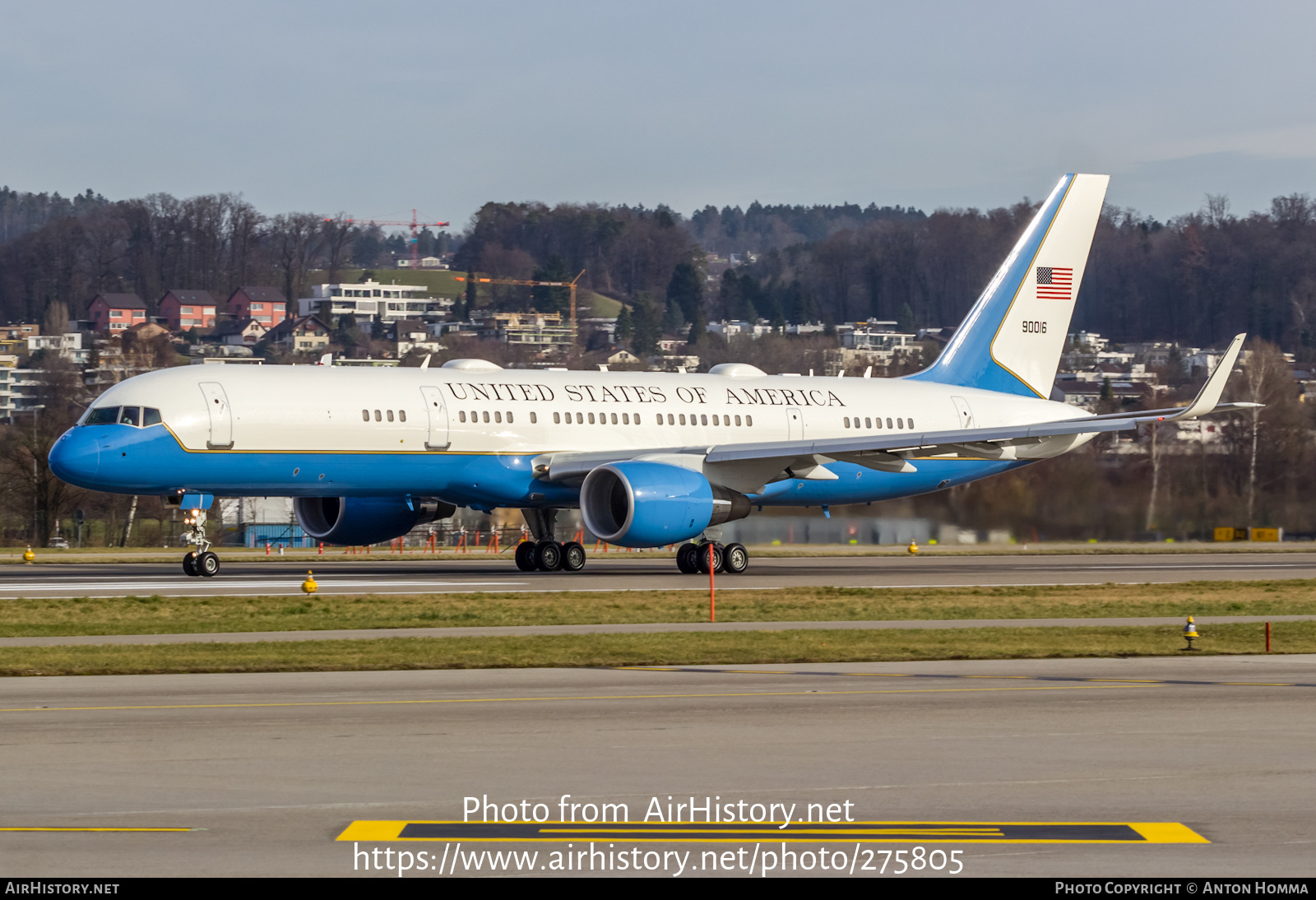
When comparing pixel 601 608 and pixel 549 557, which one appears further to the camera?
pixel 549 557

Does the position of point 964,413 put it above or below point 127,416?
above

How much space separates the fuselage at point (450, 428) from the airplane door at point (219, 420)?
2cm

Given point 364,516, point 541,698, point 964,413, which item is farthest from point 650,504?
point 541,698

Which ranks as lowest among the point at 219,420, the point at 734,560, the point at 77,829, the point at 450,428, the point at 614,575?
the point at 614,575

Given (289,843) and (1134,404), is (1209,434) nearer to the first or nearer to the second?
(1134,404)

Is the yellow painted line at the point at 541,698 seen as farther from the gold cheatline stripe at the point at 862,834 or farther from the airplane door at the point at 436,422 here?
the airplane door at the point at 436,422

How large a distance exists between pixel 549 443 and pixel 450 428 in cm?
278

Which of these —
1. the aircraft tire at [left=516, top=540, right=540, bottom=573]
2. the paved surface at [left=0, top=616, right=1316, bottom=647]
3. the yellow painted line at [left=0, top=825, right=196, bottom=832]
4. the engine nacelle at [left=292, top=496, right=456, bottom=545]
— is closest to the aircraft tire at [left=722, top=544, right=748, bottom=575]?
the aircraft tire at [left=516, top=540, right=540, bottom=573]

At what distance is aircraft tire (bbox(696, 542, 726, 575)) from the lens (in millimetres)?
38594

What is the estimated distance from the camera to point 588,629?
965 inches

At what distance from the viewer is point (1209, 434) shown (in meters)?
70.2

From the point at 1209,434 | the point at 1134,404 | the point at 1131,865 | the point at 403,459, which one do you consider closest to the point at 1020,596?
the point at 403,459

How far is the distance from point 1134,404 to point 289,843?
92.0 meters

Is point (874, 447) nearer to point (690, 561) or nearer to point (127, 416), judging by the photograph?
point (690, 561)
